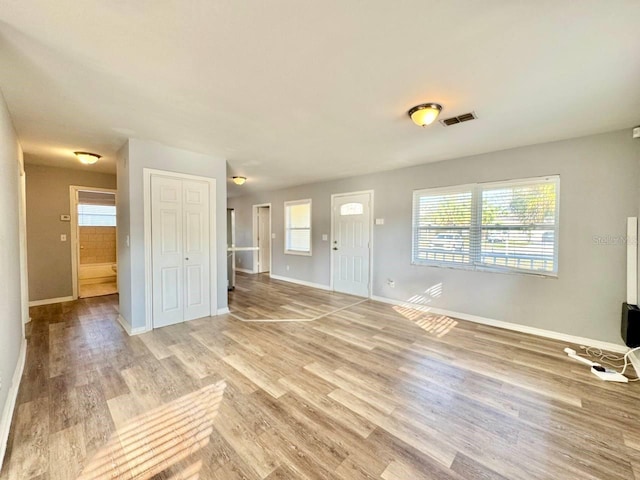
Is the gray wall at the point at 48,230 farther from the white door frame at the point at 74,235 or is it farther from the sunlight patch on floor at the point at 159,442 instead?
the sunlight patch on floor at the point at 159,442

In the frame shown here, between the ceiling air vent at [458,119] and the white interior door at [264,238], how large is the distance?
6.05 meters

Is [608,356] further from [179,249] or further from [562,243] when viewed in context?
[179,249]

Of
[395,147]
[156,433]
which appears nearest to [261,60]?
[395,147]

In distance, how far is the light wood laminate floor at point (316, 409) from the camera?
1526 mm

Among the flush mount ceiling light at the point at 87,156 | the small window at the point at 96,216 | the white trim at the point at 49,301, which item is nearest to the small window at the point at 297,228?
the flush mount ceiling light at the point at 87,156

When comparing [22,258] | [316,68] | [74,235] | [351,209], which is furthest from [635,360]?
[74,235]

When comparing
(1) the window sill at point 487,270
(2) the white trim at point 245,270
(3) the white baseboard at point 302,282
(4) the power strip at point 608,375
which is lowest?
(4) the power strip at point 608,375

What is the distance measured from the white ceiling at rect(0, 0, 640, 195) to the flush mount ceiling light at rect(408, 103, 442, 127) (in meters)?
0.08

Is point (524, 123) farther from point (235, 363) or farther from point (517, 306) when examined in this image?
point (235, 363)

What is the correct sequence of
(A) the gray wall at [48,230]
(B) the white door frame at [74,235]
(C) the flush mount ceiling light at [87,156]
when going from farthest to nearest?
1. (B) the white door frame at [74,235]
2. (A) the gray wall at [48,230]
3. (C) the flush mount ceiling light at [87,156]

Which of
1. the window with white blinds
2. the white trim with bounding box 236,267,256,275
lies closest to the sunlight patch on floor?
the window with white blinds

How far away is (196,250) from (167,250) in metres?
0.41

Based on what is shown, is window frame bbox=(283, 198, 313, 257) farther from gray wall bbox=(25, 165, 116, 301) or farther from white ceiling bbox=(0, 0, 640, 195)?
gray wall bbox=(25, 165, 116, 301)

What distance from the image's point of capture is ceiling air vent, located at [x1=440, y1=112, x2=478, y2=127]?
263 cm
